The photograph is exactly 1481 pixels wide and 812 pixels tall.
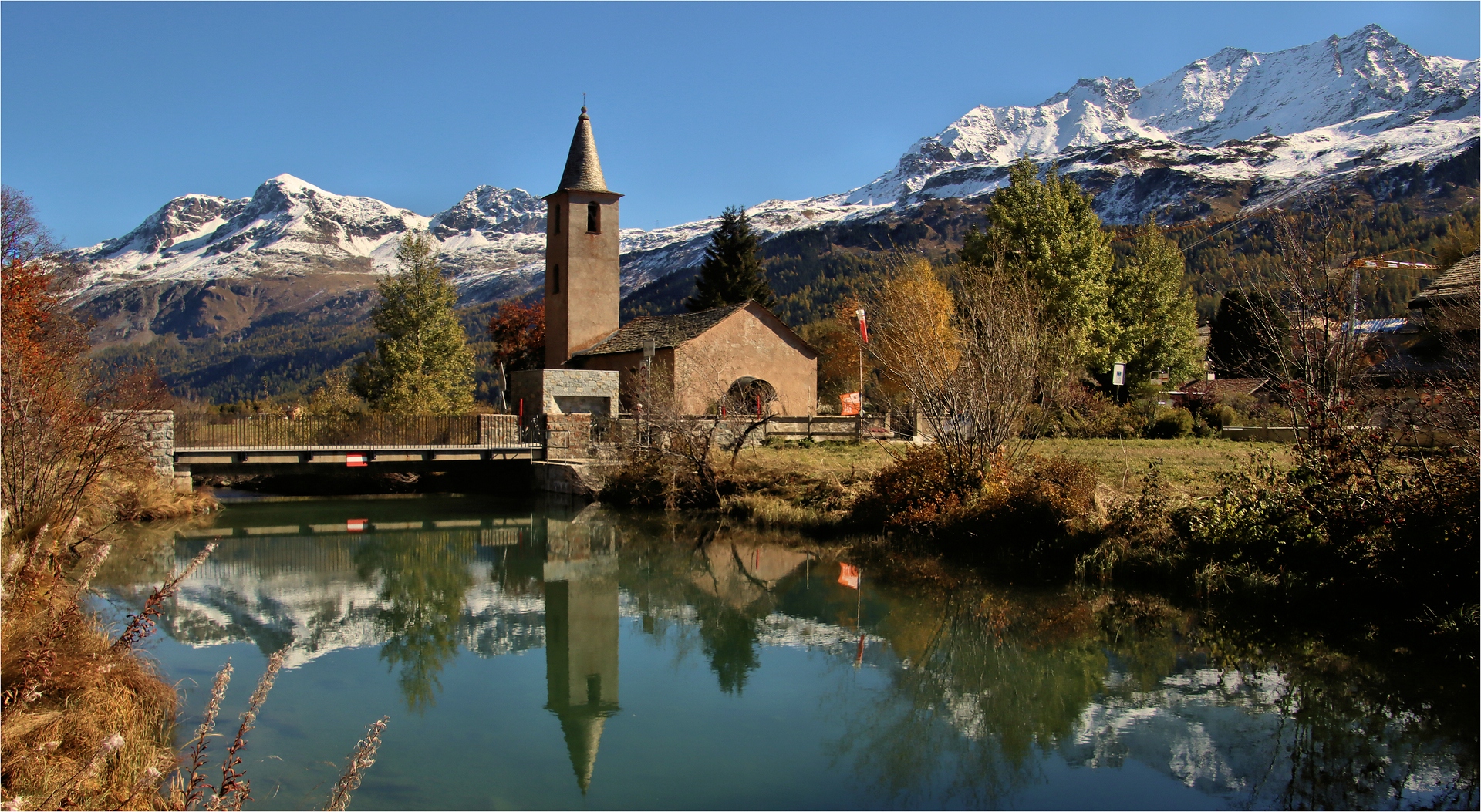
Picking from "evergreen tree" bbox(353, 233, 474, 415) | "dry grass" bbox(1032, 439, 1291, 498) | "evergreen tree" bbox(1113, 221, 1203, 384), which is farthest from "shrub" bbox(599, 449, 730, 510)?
"evergreen tree" bbox(1113, 221, 1203, 384)

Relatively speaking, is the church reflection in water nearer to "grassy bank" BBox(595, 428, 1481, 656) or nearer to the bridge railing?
"grassy bank" BBox(595, 428, 1481, 656)

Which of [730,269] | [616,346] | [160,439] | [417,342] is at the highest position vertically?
[730,269]

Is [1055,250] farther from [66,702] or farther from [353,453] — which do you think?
[66,702]

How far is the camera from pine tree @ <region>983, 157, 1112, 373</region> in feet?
119

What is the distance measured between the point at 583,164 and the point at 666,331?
8.96 meters

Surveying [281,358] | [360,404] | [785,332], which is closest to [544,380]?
[785,332]

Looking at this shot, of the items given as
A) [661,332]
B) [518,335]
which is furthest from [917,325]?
[518,335]

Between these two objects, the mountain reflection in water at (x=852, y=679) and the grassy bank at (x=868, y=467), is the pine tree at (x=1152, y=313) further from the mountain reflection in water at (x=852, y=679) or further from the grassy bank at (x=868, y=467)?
the mountain reflection in water at (x=852, y=679)

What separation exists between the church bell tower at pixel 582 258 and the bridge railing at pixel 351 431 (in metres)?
8.79

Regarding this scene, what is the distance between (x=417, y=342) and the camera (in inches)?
1537

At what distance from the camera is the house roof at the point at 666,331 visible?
35.3 m

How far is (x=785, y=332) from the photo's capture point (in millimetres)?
37156

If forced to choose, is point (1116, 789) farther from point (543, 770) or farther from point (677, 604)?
point (677, 604)

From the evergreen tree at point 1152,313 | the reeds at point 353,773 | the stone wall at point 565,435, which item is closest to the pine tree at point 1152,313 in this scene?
the evergreen tree at point 1152,313
